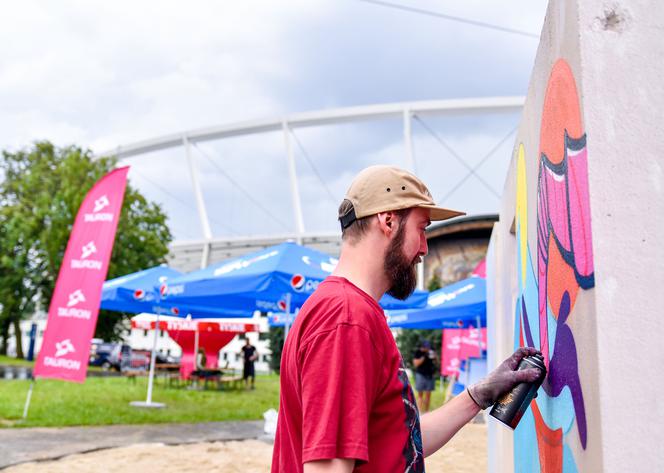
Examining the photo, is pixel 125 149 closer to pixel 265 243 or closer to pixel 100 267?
pixel 265 243

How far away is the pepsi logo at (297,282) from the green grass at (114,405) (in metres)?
4.50

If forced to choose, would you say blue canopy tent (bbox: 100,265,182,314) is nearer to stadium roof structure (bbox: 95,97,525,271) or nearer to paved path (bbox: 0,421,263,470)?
paved path (bbox: 0,421,263,470)

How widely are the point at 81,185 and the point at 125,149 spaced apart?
18.6m

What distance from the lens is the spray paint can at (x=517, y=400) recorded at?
6.18 feet

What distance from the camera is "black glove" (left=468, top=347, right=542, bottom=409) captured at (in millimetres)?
1922

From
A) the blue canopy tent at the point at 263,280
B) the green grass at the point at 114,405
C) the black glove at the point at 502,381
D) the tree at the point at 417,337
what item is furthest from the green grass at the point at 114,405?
the tree at the point at 417,337

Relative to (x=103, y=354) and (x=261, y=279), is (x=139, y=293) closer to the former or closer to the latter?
(x=261, y=279)

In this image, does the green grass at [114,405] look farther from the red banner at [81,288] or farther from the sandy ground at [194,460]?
the sandy ground at [194,460]

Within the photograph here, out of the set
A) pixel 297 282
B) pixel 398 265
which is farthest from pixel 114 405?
pixel 398 265

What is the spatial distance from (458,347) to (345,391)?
1947 centimetres

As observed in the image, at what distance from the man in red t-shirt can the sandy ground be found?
550cm

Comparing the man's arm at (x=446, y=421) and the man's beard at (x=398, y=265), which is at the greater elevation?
the man's beard at (x=398, y=265)

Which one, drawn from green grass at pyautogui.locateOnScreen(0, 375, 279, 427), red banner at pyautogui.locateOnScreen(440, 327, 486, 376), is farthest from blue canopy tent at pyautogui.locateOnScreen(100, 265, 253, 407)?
red banner at pyautogui.locateOnScreen(440, 327, 486, 376)

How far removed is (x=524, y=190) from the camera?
318 cm
